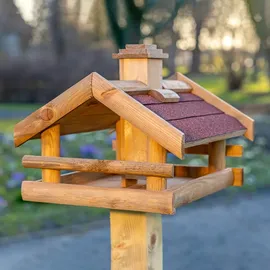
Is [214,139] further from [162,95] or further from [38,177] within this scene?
[38,177]

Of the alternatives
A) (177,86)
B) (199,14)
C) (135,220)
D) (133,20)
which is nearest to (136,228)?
(135,220)

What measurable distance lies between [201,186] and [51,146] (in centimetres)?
57

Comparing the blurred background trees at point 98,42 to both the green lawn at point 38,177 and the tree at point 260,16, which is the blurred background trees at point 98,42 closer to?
the tree at point 260,16

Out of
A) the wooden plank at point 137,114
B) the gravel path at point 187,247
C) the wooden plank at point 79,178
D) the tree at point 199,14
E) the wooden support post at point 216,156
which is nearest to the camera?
the wooden plank at point 137,114

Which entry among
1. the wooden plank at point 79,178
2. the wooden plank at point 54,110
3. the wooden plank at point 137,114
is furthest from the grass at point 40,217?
the wooden plank at point 137,114

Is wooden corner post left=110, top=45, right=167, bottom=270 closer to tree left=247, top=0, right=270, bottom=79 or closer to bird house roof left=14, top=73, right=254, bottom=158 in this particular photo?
bird house roof left=14, top=73, right=254, bottom=158

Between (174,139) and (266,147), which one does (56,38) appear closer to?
(266,147)

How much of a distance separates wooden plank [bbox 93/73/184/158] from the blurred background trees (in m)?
6.43

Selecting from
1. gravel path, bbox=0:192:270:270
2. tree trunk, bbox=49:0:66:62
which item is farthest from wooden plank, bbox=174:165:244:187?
tree trunk, bbox=49:0:66:62

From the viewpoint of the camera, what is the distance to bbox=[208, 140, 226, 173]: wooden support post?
2644 millimetres

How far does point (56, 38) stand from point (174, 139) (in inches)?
399

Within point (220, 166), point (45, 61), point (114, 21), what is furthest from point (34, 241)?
point (45, 61)

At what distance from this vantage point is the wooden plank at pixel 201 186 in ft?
6.95

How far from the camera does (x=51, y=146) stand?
2266mm
